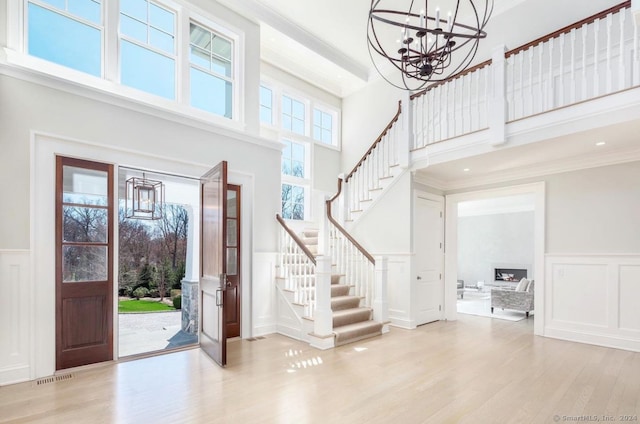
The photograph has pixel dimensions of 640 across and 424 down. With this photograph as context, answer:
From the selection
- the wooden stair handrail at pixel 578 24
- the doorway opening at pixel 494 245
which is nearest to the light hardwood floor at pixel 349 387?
the wooden stair handrail at pixel 578 24

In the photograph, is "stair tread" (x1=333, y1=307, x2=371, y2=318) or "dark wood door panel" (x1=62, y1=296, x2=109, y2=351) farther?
"stair tread" (x1=333, y1=307, x2=371, y2=318)

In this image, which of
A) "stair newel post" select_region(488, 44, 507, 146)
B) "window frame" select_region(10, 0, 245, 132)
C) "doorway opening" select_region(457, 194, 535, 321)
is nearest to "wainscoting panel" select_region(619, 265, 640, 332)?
"stair newel post" select_region(488, 44, 507, 146)

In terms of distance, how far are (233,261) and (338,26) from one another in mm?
5025

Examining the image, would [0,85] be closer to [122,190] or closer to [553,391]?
[122,190]

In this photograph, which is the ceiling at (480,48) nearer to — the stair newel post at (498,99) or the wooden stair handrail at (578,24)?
the stair newel post at (498,99)

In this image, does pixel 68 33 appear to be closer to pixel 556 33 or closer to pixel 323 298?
pixel 323 298

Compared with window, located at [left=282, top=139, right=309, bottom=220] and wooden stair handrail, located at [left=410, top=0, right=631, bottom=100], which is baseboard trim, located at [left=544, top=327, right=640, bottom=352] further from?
window, located at [left=282, top=139, right=309, bottom=220]

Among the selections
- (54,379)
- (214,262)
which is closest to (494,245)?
(214,262)

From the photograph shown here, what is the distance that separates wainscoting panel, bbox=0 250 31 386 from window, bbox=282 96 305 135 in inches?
218

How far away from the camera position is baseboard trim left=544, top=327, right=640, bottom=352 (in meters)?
4.66

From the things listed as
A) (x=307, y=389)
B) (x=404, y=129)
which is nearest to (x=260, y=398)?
(x=307, y=389)

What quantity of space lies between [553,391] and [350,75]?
7.23m

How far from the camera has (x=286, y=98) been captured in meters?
7.87

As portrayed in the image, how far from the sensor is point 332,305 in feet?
17.3
